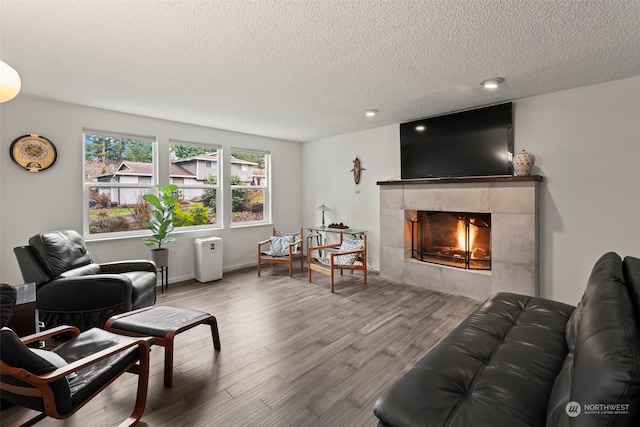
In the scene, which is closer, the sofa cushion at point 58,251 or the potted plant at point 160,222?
the sofa cushion at point 58,251

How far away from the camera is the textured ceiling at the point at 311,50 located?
185 centimetres

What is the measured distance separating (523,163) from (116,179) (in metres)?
5.25

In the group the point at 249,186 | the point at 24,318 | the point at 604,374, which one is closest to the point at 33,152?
the point at 24,318

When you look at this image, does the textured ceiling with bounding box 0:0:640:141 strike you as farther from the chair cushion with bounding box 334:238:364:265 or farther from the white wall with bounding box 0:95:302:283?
the chair cushion with bounding box 334:238:364:265

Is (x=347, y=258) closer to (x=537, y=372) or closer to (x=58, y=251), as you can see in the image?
(x=537, y=372)

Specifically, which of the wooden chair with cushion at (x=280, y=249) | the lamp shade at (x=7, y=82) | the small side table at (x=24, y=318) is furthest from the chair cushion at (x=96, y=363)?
the wooden chair with cushion at (x=280, y=249)

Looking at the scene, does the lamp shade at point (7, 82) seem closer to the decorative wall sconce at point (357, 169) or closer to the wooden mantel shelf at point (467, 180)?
the wooden mantel shelf at point (467, 180)

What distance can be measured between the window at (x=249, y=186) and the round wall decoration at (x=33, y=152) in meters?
2.45

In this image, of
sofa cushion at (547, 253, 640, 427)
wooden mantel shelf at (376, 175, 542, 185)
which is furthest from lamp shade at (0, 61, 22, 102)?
wooden mantel shelf at (376, 175, 542, 185)

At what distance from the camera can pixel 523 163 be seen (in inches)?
135

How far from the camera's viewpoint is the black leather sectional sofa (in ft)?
2.64

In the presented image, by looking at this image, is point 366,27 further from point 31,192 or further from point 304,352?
point 31,192

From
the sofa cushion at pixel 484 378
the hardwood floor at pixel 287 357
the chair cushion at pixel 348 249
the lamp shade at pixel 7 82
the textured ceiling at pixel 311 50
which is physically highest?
the textured ceiling at pixel 311 50

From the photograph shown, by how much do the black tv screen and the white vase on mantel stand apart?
16 cm
